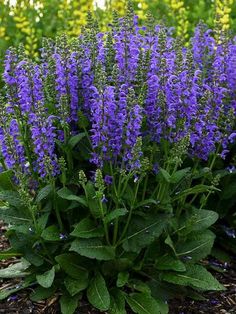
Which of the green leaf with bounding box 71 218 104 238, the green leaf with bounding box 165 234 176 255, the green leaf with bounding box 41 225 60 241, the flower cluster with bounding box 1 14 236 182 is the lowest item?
the green leaf with bounding box 165 234 176 255

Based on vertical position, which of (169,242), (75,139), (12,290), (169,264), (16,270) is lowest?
(12,290)

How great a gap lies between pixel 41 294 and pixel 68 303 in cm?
24

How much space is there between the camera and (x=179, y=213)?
15.6 feet

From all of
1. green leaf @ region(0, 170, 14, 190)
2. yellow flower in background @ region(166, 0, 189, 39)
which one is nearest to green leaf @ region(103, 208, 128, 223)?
green leaf @ region(0, 170, 14, 190)

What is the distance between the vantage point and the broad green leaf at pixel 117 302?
4418mm

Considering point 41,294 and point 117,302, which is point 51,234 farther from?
point 117,302

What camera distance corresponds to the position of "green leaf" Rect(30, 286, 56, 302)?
15.1ft

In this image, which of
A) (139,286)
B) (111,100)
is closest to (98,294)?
(139,286)

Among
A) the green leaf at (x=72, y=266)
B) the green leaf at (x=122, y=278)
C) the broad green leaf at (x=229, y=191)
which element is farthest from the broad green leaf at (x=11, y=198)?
the broad green leaf at (x=229, y=191)

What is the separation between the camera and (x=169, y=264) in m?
4.46

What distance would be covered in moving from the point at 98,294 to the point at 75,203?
662 mm

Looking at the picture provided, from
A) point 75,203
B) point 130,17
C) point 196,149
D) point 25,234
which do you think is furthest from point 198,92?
point 25,234

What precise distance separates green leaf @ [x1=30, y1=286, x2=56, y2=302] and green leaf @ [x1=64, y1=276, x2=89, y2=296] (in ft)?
0.71

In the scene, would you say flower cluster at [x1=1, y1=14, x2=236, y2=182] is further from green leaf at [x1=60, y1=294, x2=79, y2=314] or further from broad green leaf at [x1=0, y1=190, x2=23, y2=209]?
green leaf at [x1=60, y1=294, x2=79, y2=314]
